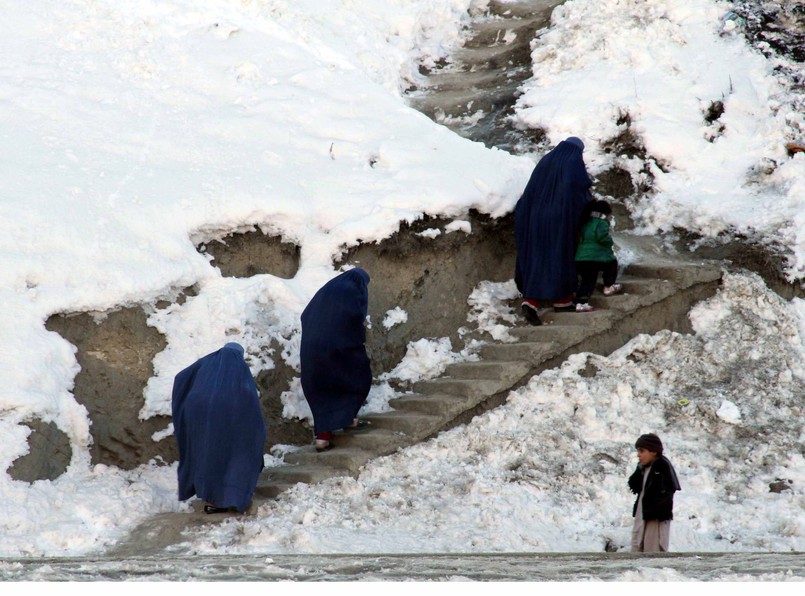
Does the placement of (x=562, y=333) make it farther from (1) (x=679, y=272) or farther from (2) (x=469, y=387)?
(1) (x=679, y=272)

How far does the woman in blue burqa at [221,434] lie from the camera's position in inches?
238

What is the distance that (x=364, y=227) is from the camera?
7.86 metres

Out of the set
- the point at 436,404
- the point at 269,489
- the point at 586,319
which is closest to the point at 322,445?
the point at 269,489

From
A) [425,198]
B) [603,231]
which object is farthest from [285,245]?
[603,231]

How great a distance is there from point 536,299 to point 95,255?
3.34 m

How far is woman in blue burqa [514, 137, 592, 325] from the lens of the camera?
299 inches

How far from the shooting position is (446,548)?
5.73 meters

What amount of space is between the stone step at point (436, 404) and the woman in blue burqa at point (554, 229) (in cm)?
109

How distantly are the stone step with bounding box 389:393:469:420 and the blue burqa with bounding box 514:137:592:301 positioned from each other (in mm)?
1171

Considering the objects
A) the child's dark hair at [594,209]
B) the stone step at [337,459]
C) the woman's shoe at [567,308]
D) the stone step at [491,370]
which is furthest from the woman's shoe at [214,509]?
the child's dark hair at [594,209]

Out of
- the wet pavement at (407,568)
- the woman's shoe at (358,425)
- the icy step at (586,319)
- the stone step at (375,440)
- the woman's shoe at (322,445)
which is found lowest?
the wet pavement at (407,568)

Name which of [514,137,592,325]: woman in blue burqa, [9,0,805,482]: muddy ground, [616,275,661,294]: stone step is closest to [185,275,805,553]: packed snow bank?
[616,275,661,294]: stone step

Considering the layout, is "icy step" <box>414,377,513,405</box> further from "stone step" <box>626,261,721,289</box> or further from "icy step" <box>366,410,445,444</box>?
"stone step" <box>626,261,721,289</box>

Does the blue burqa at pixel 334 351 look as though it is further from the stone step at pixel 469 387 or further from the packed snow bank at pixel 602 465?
the stone step at pixel 469 387
